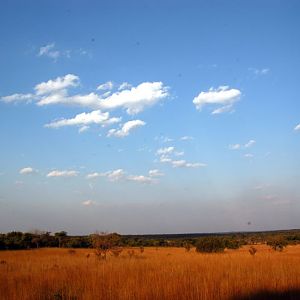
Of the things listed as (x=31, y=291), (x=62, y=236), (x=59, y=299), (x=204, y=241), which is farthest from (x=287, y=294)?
(x=62, y=236)

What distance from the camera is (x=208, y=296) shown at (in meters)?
8.78

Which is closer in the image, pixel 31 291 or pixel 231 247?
pixel 31 291

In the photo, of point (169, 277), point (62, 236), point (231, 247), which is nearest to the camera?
point (169, 277)

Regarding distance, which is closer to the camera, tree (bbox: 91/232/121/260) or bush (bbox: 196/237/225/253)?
tree (bbox: 91/232/121/260)

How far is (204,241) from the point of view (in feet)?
152

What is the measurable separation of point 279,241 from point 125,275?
46.5 meters

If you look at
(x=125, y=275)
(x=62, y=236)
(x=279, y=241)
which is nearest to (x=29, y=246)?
(x=62, y=236)

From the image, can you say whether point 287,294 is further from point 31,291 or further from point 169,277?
point 31,291

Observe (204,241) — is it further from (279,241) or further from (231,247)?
(279,241)

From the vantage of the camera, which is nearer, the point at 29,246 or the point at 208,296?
the point at 208,296

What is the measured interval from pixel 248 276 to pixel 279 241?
46177mm

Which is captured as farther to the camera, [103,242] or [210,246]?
[210,246]

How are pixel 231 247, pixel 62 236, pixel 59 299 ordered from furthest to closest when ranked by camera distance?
pixel 62 236 < pixel 231 247 < pixel 59 299

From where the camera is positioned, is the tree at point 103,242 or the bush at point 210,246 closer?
the tree at point 103,242
